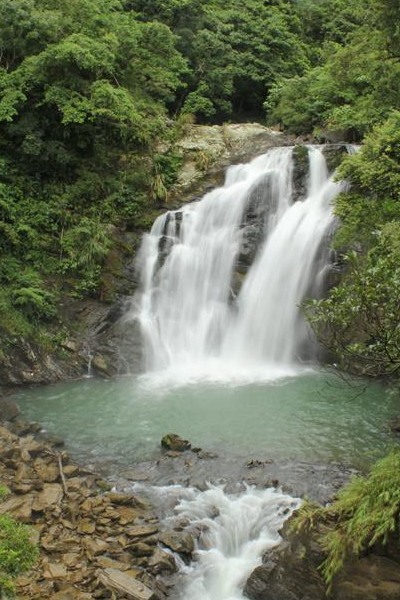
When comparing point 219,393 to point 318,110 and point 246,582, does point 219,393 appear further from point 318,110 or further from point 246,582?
point 318,110

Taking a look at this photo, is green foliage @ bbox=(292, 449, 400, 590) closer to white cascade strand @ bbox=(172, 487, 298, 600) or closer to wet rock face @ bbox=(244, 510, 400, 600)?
wet rock face @ bbox=(244, 510, 400, 600)

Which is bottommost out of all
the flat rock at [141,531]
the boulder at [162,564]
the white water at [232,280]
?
the boulder at [162,564]

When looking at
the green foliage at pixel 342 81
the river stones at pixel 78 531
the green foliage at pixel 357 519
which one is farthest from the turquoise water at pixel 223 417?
the green foliage at pixel 342 81

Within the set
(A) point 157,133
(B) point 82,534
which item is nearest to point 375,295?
(B) point 82,534

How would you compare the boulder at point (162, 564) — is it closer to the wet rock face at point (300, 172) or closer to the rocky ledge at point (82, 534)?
the rocky ledge at point (82, 534)

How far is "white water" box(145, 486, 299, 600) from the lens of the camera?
7098 mm

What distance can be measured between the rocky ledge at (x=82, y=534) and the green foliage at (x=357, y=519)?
2108mm

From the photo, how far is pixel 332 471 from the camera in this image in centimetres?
961

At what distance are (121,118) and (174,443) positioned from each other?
1157cm

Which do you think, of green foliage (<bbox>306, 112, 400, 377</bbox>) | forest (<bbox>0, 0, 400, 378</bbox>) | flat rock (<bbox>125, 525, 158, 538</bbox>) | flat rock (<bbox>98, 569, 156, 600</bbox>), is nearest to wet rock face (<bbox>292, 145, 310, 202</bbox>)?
forest (<bbox>0, 0, 400, 378</bbox>)

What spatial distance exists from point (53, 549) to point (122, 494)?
66.5 inches

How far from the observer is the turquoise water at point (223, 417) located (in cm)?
1072

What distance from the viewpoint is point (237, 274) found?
1734 centimetres

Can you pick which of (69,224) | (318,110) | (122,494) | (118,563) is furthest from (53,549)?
(318,110)
